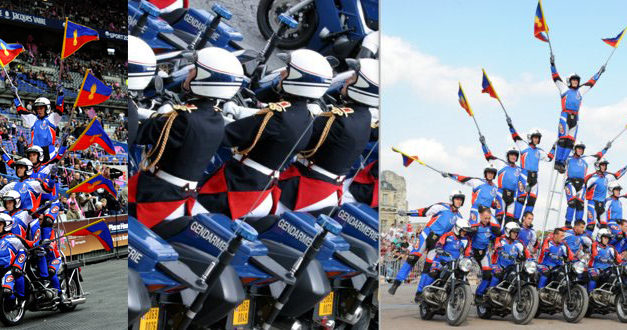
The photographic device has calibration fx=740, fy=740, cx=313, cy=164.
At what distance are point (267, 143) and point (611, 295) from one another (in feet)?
23.7

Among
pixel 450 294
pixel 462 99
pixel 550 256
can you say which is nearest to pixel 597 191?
pixel 550 256

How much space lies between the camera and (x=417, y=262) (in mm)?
7742

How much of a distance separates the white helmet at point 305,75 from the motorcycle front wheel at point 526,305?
523 centimetres

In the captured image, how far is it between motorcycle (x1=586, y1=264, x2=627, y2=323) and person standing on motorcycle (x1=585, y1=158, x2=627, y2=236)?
81 cm

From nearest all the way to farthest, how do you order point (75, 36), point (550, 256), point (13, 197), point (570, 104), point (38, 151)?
point (75, 36) < point (13, 197) < point (38, 151) < point (550, 256) < point (570, 104)

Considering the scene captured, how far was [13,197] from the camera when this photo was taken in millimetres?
6367

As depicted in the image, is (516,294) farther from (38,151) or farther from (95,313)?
(38,151)

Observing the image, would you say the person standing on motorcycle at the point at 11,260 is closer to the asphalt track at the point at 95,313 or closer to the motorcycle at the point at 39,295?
the motorcycle at the point at 39,295

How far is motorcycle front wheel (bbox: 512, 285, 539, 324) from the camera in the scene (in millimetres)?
7906

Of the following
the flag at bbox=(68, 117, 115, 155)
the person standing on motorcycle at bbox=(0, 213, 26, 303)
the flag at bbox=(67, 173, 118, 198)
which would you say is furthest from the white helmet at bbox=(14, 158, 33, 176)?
the flag at bbox=(68, 117, 115, 155)

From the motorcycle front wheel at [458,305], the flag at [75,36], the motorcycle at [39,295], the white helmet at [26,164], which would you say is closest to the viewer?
the flag at [75,36]

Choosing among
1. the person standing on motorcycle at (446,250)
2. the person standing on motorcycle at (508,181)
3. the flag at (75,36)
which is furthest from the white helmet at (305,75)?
the person standing on motorcycle at (508,181)

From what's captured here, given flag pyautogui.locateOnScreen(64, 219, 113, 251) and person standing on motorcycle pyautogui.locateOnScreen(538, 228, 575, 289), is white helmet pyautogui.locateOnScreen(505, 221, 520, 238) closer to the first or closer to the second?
person standing on motorcycle pyautogui.locateOnScreen(538, 228, 575, 289)

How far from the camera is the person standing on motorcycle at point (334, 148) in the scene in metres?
3.67
